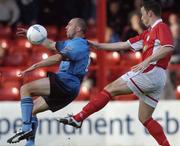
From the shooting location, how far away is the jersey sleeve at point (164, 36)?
40.2 feet

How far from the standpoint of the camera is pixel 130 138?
15.3 meters

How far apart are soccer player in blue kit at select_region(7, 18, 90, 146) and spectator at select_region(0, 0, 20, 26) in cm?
530

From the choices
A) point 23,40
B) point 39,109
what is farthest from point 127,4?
point 39,109

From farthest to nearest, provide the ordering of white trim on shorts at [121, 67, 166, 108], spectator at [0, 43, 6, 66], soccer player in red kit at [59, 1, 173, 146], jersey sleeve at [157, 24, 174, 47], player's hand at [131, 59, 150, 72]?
spectator at [0, 43, 6, 66] < white trim on shorts at [121, 67, 166, 108] < soccer player in red kit at [59, 1, 173, 146] < jersey sleeve at [157, 24, 174, 47] < player's hand at [131, 59, 150, 72]

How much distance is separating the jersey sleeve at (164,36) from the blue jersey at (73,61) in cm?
97

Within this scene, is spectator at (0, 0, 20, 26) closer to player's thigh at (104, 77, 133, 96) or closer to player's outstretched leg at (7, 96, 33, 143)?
player's outstretched leg at (7, 96, 33, 143)

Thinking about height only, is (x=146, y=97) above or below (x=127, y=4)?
below

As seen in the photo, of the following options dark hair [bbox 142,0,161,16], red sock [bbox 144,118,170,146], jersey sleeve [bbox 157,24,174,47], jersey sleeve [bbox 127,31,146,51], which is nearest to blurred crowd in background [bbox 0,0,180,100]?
jersey sleeve [bbox 127,31,146,51]

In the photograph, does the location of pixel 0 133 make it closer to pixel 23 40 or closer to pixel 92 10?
pixel 23 40

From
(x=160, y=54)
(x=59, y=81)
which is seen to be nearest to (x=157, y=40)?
(x=160, y=54)

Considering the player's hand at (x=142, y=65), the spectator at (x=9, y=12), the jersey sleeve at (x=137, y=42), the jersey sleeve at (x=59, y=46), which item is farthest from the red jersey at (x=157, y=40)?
the spectator at (x=9, y=12)

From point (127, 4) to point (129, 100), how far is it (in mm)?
3234

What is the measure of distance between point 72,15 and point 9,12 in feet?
3.68

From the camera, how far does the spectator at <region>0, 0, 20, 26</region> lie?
1802cm
